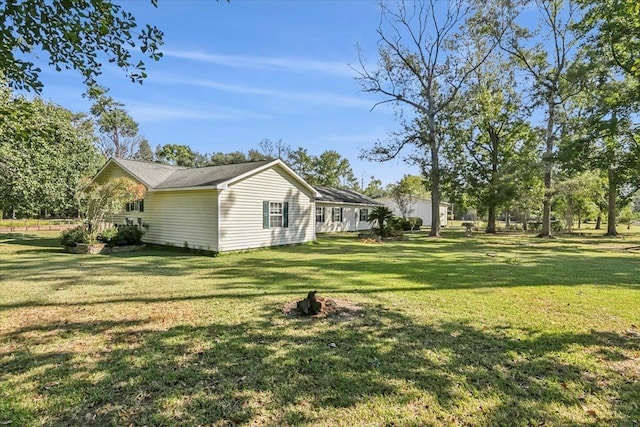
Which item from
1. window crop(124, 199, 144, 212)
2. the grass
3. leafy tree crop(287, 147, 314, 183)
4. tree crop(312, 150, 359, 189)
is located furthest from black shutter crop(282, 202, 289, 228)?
tree crop(312, 150, 359, 189)

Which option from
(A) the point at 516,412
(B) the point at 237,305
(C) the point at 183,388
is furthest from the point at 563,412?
(B) the point at 237,305

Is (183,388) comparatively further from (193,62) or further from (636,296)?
(193,62)

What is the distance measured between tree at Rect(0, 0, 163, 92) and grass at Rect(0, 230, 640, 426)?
338 cm

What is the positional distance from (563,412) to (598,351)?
170 centimetres

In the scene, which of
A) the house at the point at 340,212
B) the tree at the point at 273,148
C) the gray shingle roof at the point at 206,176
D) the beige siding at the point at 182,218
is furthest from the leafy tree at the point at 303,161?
the beige siding at the point at 182,218

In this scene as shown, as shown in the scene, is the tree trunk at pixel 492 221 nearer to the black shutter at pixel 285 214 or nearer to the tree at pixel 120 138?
the black shutter at pixel 285 214

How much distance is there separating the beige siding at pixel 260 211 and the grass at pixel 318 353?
5.15 m

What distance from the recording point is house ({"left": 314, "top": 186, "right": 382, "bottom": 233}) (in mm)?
24766

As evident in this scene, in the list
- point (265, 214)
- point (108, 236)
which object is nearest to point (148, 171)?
point (108, 236)

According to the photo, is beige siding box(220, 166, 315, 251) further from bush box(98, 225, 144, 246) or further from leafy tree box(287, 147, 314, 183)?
leafy tree box(287, 147, 314, 183)

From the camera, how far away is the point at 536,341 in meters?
4.25

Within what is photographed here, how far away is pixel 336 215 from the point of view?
26344 mm

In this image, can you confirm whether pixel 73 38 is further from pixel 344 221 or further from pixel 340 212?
pixel 344 221

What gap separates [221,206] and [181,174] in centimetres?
510
